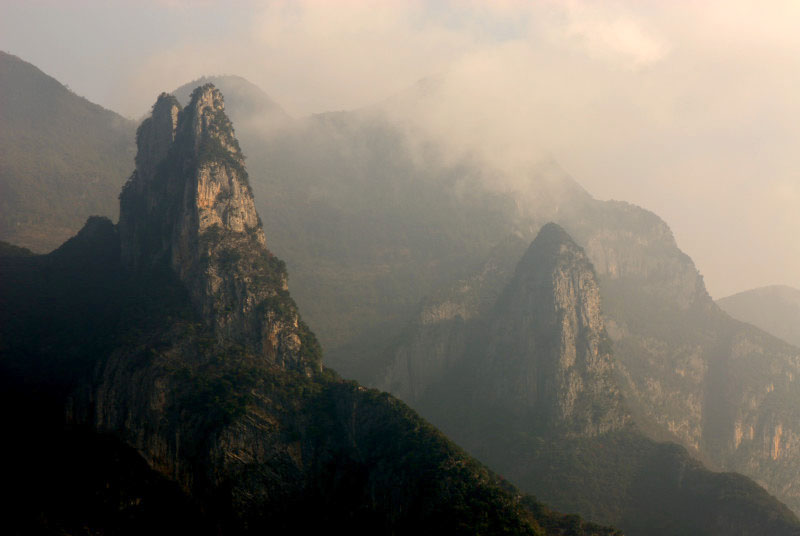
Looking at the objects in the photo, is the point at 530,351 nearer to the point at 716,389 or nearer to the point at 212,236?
the point at 716,389

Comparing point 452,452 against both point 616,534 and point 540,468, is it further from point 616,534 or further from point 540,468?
point 540,468

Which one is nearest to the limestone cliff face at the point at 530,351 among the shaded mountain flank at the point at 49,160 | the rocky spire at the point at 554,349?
the rocky spire at the point at 554,349

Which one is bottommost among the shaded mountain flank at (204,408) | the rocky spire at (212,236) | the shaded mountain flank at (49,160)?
the shaded mountain flank at (204,408)

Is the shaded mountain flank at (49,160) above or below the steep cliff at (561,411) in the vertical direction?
above

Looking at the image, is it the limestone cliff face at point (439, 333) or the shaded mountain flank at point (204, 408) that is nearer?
the shaded mountain flank at point (204, 408)

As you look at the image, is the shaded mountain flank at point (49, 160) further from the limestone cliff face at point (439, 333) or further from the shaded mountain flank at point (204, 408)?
the limestone cliff face at point (439, 333)

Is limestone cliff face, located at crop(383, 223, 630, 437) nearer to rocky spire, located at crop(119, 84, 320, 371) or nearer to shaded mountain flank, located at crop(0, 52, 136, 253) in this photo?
rocky spire, located at crop(119, 84, 320, 371)

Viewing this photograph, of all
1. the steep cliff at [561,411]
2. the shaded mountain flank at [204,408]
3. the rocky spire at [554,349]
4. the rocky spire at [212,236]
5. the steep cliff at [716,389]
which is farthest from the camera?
the steep cliff at [716,389]
